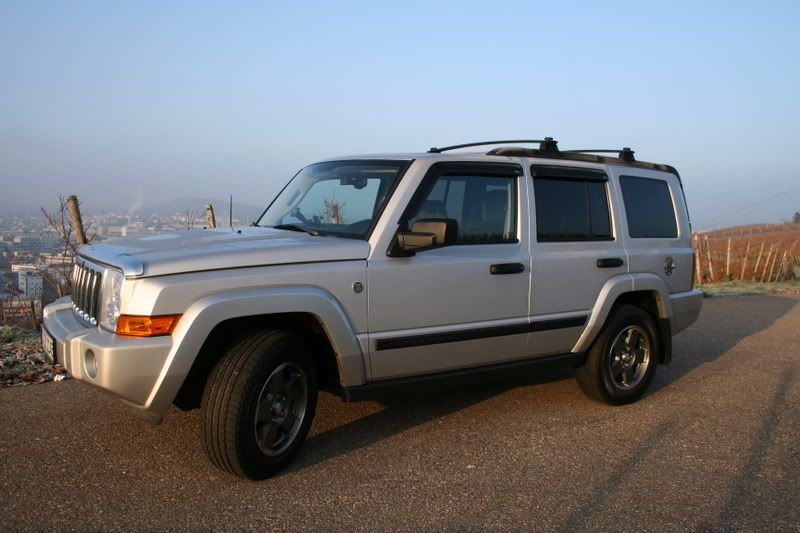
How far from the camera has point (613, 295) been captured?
227 inches

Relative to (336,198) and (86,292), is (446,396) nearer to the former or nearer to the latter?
(336,198)

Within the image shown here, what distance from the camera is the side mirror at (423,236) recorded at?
175 inches

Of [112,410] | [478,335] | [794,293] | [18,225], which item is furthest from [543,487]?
[794,293]

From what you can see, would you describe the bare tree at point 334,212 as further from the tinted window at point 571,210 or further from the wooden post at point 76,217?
the wooden post at point 76,217

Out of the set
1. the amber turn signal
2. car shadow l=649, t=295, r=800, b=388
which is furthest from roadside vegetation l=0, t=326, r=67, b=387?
car shadow l=649, t=295, r=800, b=388

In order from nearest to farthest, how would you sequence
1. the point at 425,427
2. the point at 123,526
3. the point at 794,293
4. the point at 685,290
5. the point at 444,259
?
the point at 123,526 < the point at 444,259 < the point at 425,427 < the point at 685,290 < the point at 794,293

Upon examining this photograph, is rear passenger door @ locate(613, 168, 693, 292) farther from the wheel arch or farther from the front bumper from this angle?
the front bumper

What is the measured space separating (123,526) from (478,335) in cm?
247

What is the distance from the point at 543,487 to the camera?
13.6 ft

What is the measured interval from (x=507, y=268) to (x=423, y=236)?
2.92 ft

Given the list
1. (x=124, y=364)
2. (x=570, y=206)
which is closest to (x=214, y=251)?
(x=124, y=364)

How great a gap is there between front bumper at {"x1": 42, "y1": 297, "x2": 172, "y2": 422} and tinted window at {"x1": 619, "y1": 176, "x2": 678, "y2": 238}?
13.1 ft

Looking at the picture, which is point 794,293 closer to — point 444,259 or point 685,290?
point 685,290

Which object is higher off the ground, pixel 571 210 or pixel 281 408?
pixel 571 210
